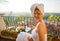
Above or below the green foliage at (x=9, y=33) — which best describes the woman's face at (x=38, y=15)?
above

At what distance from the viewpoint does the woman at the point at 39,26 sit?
1528 mm

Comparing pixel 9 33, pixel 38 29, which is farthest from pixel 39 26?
pixel 9 33

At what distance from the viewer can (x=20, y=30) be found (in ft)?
5.23

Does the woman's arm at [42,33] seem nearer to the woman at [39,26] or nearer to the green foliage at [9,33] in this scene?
the woman at [39,26]

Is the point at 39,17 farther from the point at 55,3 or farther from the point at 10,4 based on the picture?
the point at 10,4

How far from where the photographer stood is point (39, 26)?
1.54 meters

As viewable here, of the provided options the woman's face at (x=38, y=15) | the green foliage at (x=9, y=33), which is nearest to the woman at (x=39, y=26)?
the woman's face at (x=38, y=15)

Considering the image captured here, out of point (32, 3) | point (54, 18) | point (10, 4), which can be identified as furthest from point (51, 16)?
point (10, 4)

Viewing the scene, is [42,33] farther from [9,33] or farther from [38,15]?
[9,33]

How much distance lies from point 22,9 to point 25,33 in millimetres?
261

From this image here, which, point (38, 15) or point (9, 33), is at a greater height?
point (38, 15)

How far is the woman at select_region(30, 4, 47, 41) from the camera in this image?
1528 millimetres

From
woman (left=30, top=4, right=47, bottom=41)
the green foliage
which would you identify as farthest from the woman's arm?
the green foliage

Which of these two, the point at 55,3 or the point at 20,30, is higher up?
the point at 55,3
